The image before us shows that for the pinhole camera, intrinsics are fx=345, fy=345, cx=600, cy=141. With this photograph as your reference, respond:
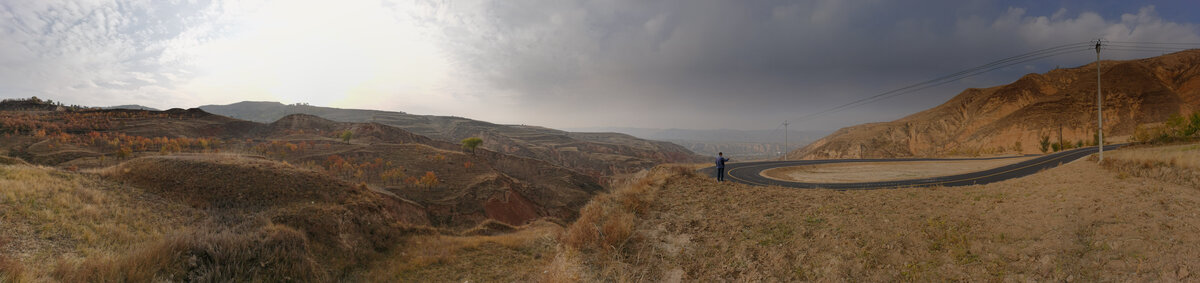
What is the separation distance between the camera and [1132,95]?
1604 inches

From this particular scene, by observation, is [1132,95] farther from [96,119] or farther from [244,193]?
[96,119]

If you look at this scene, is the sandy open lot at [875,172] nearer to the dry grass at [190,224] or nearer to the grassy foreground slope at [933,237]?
the grassy foreground slope at [933,237]

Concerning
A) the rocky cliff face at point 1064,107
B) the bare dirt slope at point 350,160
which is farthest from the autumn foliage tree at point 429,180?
the rocky cliff face at point 1064,107

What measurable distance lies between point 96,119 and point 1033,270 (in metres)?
78.3

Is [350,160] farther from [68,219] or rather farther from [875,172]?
[875,172]

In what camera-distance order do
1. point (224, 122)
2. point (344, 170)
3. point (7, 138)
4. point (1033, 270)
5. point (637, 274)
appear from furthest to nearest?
point (224, 122), point (344, 170), point (7, 138), point (637, 274), point (1033, 270)

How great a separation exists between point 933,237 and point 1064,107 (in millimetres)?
61172

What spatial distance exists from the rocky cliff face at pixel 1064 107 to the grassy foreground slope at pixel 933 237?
37614 millimetres

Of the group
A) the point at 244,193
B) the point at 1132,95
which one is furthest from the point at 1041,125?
the point at 244,193

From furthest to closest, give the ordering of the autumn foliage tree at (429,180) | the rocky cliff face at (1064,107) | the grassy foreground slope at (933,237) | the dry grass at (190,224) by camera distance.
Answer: the rocky cliff face at (1064,107), the autumn foliage tree at (429,180), the dry grass at (190,224), the grassy foreground slope at (933,237)

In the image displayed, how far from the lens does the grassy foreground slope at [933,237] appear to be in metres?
5.47

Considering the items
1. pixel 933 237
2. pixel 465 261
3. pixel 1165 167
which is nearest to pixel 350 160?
pixel 465 261

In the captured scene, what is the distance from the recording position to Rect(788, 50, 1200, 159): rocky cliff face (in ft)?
128

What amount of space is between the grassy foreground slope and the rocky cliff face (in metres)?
37.6
